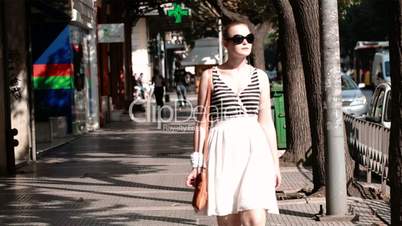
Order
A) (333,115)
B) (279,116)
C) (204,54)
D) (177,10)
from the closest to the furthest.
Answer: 1. (333,115)
2. (279,116)
3. (177,10)
4. (204,54)

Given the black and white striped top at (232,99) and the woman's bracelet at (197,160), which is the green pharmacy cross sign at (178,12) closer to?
the black and white striped top at (232,99)

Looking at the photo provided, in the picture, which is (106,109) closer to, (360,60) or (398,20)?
(398,20)

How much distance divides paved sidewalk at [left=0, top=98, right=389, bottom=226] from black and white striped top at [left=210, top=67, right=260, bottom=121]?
303cm

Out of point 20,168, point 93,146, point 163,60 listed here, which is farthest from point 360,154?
point 163,60

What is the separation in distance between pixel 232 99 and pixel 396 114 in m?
1.18

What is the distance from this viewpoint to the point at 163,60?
68.5 m

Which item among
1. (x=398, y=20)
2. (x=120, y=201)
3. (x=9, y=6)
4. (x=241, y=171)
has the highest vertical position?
(x=9, y=6)

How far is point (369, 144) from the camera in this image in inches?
471

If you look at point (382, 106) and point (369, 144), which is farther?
point (382, 106)

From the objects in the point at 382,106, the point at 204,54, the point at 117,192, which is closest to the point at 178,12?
the point at 204,54

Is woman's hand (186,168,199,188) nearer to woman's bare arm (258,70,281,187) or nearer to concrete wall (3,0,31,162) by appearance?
woman's bare arm (258,70,281,187)

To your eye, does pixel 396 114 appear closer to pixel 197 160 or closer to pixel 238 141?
pixel 238 141

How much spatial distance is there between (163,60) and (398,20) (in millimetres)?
63107

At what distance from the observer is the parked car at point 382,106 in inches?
557
